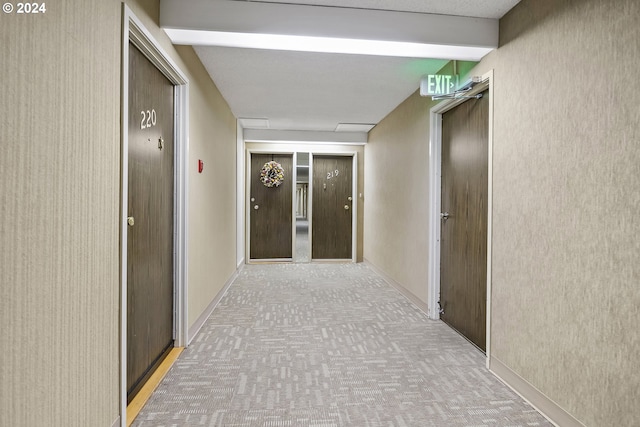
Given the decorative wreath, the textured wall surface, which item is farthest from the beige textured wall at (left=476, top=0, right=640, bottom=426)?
the decorative wreath

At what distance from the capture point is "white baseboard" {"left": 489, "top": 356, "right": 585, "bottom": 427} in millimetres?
1696

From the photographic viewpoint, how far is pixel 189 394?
77.9 inches

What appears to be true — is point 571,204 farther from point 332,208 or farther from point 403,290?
point 332,208

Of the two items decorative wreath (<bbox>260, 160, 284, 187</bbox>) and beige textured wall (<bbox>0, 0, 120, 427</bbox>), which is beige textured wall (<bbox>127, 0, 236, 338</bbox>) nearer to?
beige textured wall (<bbox>0, 0, 120, 427</bbox>)

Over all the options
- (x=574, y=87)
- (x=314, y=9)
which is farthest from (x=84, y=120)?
(x=574, y=87)

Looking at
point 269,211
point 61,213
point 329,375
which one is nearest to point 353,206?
point 269,211

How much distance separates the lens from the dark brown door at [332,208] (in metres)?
6.40

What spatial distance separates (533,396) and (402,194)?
2623 mm

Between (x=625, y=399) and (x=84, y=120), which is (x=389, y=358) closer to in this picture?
(x=625, y=399)

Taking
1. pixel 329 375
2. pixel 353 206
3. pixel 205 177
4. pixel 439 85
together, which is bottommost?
pixel 329 375

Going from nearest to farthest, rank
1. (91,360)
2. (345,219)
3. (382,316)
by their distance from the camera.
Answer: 1. (91,360)
2. (382,316)
3. (345,219)

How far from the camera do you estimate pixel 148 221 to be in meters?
2.09

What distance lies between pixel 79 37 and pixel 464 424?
2.36 meters

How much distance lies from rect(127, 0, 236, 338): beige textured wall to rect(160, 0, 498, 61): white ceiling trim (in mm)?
224
